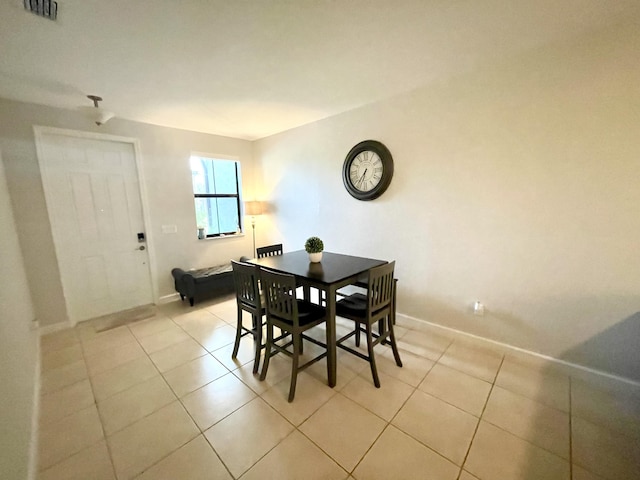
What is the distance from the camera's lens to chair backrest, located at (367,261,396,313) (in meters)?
1.88

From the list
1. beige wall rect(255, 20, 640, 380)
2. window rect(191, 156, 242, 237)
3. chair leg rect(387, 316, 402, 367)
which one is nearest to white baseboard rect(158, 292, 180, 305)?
window rect(191, 156, 242, 237)

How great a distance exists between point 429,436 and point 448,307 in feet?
4.46

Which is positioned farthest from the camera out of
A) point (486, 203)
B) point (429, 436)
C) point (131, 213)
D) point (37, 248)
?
point (131, 213)

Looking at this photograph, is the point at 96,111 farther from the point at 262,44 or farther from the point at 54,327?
the point at 54,327

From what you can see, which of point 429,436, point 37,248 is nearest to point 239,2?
point 429,436

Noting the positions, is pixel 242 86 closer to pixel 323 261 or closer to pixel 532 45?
pixel 323 261

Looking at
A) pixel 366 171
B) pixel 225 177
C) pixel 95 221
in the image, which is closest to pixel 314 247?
pixel 366 171

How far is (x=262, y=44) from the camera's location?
179cm

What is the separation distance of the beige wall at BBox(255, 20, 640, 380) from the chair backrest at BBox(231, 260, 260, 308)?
159 centimetres

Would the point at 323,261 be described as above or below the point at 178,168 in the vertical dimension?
below

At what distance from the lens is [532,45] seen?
1.90 metres

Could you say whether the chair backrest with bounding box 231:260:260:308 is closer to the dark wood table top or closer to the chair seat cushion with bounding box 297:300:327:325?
the dark wood table top

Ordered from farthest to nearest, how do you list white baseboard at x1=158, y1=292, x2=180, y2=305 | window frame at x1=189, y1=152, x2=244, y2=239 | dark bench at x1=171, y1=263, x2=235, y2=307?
window frame at x1=189, y1=152, x2=244, y2=239 → white baseboard at x1=158, y1=292, x2=180, y2=305 → dark bench at x1=171, y1=263, x2=235, y2=307

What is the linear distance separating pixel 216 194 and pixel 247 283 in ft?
8.75
